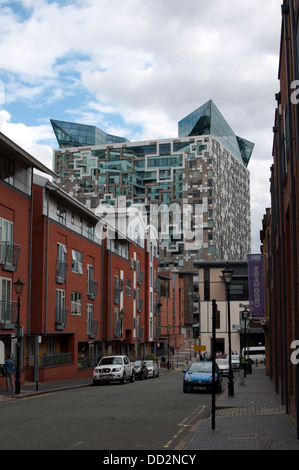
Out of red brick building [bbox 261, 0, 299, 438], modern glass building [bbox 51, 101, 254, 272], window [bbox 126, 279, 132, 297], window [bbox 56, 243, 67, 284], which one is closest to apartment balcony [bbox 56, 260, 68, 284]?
window [bbox 56, 243, 67, 284]

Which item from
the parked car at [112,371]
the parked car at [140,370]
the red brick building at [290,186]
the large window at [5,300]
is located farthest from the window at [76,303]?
the red brick building at [290,186]

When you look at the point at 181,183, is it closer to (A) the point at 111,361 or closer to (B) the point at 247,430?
(A) the point at 111,361

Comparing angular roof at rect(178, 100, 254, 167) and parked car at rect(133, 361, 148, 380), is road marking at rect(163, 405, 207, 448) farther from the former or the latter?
angular roof at rect(178, 100, 254, 167)

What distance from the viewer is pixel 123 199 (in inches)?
5251

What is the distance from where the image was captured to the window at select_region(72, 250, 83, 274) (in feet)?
132

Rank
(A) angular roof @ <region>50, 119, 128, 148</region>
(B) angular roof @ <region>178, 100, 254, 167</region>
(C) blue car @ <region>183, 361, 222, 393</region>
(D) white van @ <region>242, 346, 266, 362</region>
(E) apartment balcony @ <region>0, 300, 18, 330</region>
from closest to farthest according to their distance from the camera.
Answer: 1. (C) blue car @ <region>183, 361, 222, 393</region>
2. (E) apartment balcony @ <region>0, 300, 18, 330</region>
3. (D) white van @ <region>242, 346, 266, 362</region>
4. (B) angular roof @ <region>178, 100, 254, 167</region>
5. (A) angular roof @ <region>50, 119, 128, 148</region>

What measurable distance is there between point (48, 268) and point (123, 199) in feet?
326

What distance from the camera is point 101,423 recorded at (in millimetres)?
14438

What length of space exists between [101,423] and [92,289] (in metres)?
30.4

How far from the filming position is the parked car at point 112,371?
32.8 m

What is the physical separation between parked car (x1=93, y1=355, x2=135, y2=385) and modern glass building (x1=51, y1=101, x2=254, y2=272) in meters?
86.8

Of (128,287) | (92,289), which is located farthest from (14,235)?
(128,287)
